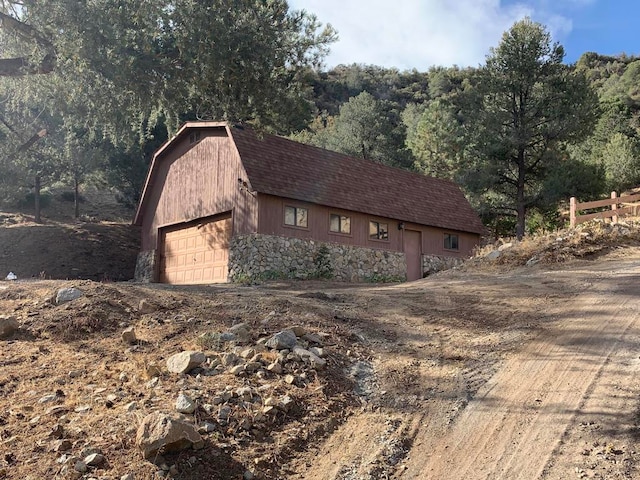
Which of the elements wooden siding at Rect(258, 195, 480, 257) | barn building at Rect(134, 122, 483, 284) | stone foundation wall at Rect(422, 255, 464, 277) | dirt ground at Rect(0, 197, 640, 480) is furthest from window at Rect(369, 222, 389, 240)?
dirt ground at Rect(0, 197, 640, 480)

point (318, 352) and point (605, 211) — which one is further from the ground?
point (605, 211)

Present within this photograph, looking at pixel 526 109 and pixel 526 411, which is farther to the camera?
pixel 526 109

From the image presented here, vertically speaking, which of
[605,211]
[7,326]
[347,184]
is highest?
[347,184]

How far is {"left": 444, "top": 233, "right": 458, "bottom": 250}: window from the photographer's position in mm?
26172

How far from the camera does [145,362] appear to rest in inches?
245

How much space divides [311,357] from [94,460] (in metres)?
2.74

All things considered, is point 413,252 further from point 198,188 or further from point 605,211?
point 198,188

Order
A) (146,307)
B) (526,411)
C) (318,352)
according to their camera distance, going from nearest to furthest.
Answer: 1. (526,411)
2. (318,352)
3. (146,307)

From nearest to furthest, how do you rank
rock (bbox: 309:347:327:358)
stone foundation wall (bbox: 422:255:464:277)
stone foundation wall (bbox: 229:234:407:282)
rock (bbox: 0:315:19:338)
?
1. rock (bbox: 309:347:327:358)
2. rock (bbox: 0:315:19:338)
3. stone foundation wall (bbox: 229:234:407:282)
4. stone foundation wall (bbox: 422:255:464:277)

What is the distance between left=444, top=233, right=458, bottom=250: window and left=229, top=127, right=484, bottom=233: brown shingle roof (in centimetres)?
51

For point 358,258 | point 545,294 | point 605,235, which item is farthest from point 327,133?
point 545,294

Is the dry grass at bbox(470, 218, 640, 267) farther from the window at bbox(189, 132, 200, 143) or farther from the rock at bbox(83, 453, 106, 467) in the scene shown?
the window at bbox(189, 132, 200, 143)

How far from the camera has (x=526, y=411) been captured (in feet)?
17.4

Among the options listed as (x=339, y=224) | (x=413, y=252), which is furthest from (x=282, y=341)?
(x=413, y=252)
